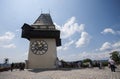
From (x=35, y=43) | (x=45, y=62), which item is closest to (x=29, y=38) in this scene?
(x=35, y=43)

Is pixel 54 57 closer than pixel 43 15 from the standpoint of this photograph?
Yes

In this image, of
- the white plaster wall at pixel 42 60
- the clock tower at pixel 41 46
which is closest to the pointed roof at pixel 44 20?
the clock tower at pixel 41 46

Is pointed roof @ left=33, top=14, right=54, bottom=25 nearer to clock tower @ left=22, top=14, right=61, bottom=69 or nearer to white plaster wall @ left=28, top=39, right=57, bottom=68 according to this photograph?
clock tower @ left=22, top=14, right=61, bottom=69

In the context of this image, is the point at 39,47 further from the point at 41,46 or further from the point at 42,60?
the point at 42,60

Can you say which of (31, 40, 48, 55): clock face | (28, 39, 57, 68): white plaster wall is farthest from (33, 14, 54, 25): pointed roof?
(28, 39, 57, 68): white plaster wall

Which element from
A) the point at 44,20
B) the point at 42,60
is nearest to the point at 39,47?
the point at 42,60

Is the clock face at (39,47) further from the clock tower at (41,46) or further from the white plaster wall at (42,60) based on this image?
the white plaster wall at (42,60)

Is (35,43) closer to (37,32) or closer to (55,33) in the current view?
(37,32)

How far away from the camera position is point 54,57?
84.0 ft

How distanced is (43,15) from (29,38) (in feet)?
24.7

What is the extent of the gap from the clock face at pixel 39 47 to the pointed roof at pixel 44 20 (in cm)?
464

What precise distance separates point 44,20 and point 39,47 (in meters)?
6.82

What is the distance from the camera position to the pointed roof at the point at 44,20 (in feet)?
93.7

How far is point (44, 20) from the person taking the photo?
2938cm
